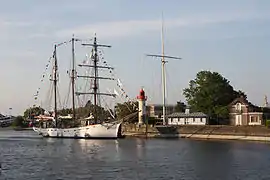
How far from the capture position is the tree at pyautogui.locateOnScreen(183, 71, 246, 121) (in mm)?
128750

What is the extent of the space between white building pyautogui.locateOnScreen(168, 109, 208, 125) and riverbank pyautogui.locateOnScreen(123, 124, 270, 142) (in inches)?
272

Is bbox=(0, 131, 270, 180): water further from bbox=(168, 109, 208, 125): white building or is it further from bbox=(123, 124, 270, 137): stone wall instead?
bbox=(168, 109, 208, 125): white building

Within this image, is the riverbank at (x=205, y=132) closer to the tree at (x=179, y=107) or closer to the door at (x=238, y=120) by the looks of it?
the door at (x=238, y=120)

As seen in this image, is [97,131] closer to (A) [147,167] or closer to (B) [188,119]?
(B) [188,119]

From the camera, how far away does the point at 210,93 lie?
5113 inches

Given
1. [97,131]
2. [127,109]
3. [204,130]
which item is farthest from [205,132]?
[127,109]

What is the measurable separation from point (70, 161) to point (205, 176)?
18436 millimetres

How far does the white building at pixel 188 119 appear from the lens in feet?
389

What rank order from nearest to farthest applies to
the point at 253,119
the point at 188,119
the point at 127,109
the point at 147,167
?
the point at 147,167 < the point at 253,119 < the point at 188,119 < the point at 127,109

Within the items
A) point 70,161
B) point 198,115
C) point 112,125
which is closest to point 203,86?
point 198,115

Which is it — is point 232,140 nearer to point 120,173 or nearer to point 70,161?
point 70,161

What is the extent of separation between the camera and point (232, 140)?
320 feet

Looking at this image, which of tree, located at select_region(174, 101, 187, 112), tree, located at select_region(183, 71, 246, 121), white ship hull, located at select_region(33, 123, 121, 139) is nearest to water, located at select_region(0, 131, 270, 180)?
white ship hull, located at select_region(33, 123, 121, 139)

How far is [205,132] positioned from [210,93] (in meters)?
24.9
